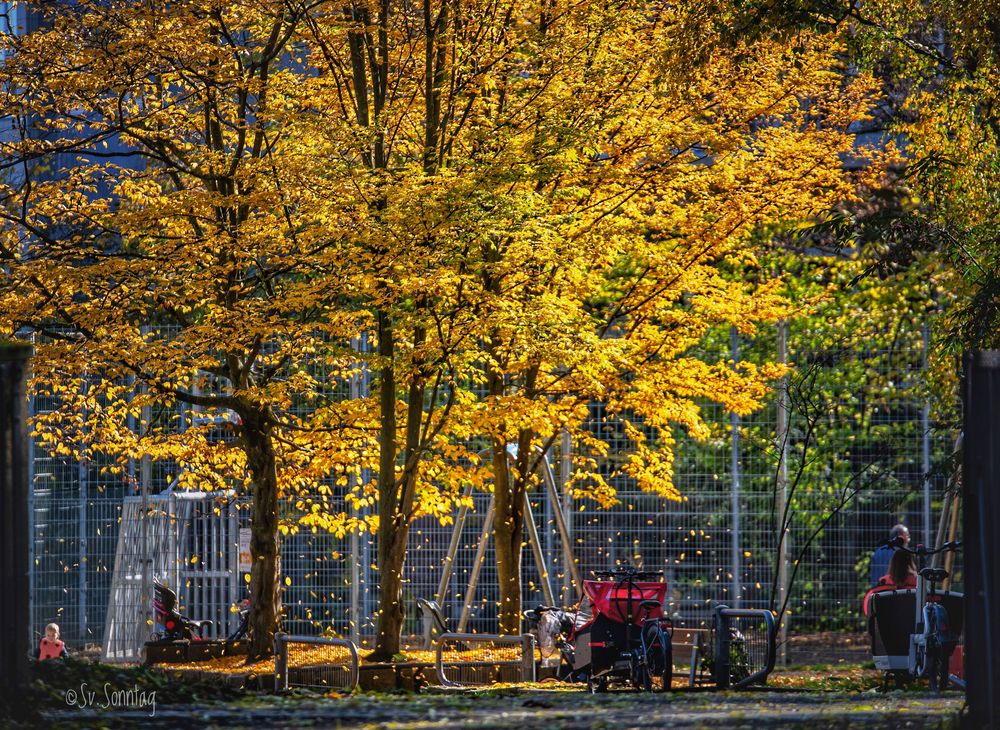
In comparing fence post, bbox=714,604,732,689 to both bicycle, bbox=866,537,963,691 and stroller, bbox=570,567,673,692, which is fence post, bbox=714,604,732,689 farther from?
bicycle, bbox=866,537,963,691

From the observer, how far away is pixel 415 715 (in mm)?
7410

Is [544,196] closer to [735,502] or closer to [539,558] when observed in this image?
[539,558]

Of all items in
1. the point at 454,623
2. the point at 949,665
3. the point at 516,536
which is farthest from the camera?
the point at 454,623

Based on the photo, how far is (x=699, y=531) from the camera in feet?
58.1

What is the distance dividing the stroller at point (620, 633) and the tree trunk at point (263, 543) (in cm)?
367

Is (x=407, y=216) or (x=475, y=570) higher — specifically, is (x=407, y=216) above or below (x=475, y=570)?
above

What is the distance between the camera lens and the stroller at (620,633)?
12.2 m

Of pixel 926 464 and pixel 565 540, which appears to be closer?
pixel 565 540

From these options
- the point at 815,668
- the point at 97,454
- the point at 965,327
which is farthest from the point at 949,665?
the point at 97,454

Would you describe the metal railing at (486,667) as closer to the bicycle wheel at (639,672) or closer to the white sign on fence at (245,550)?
the bicycle wheel at (639,672)

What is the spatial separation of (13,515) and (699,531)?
1242 centimetres

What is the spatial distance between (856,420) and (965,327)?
6.36 meters

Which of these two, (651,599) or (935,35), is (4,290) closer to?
(651,599)

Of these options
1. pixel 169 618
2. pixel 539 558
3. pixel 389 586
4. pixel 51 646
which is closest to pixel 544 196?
pixel 389 586
